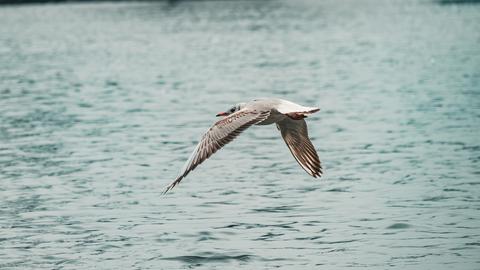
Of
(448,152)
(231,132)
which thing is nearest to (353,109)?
(448,152)

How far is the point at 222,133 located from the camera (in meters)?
13.5

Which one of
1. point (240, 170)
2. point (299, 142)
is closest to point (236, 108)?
point (299, 142)

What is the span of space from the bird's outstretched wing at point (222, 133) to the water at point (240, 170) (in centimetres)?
218

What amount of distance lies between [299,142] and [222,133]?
7.48 feet

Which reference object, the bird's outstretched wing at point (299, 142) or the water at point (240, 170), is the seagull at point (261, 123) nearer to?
the bird's outstretched wing at point (299, 142)

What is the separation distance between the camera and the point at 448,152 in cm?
2405

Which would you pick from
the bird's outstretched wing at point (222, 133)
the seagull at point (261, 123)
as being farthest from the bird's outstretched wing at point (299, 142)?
the bird's outstretched wing at point (222, 133)

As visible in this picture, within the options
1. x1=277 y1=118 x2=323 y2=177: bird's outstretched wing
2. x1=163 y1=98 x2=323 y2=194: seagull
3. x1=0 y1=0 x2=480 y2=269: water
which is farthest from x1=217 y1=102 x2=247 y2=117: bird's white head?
x1=0 y1=0 x2=480 y2=269: water

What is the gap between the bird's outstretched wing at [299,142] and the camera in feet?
50.4

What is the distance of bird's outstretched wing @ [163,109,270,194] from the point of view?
13.2 metres

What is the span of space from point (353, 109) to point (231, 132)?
2042cm

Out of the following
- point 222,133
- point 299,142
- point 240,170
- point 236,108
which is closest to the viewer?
point 222,133

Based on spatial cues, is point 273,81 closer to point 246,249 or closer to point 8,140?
point 8,140

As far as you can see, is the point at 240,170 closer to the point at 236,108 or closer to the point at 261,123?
the point at 236,108
